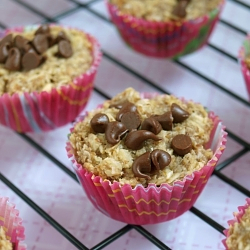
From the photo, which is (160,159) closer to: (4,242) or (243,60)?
(4,242)

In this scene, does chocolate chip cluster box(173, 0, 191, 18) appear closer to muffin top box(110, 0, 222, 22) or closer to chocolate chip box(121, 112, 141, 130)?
muffin top box(110, 0, 222, 22)

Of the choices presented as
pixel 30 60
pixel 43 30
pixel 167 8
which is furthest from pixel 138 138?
pixel 167 8

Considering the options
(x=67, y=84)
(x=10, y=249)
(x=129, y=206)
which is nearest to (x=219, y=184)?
(x=129, y=206)

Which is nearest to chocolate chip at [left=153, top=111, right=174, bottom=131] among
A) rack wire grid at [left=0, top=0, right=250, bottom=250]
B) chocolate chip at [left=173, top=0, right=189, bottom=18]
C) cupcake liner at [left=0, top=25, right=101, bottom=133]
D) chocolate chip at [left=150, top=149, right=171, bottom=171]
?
chocolate chip at [left=150, top=149, right=171, bottom=171]

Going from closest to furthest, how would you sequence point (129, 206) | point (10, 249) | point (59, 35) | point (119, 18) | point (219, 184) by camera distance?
point (10, 249) < point (129, 206) < point (219, 184) < point (59, 35) < point (119, 18)

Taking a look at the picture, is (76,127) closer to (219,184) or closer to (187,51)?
(219,184)

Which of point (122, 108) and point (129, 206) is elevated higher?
point (122, 108)
